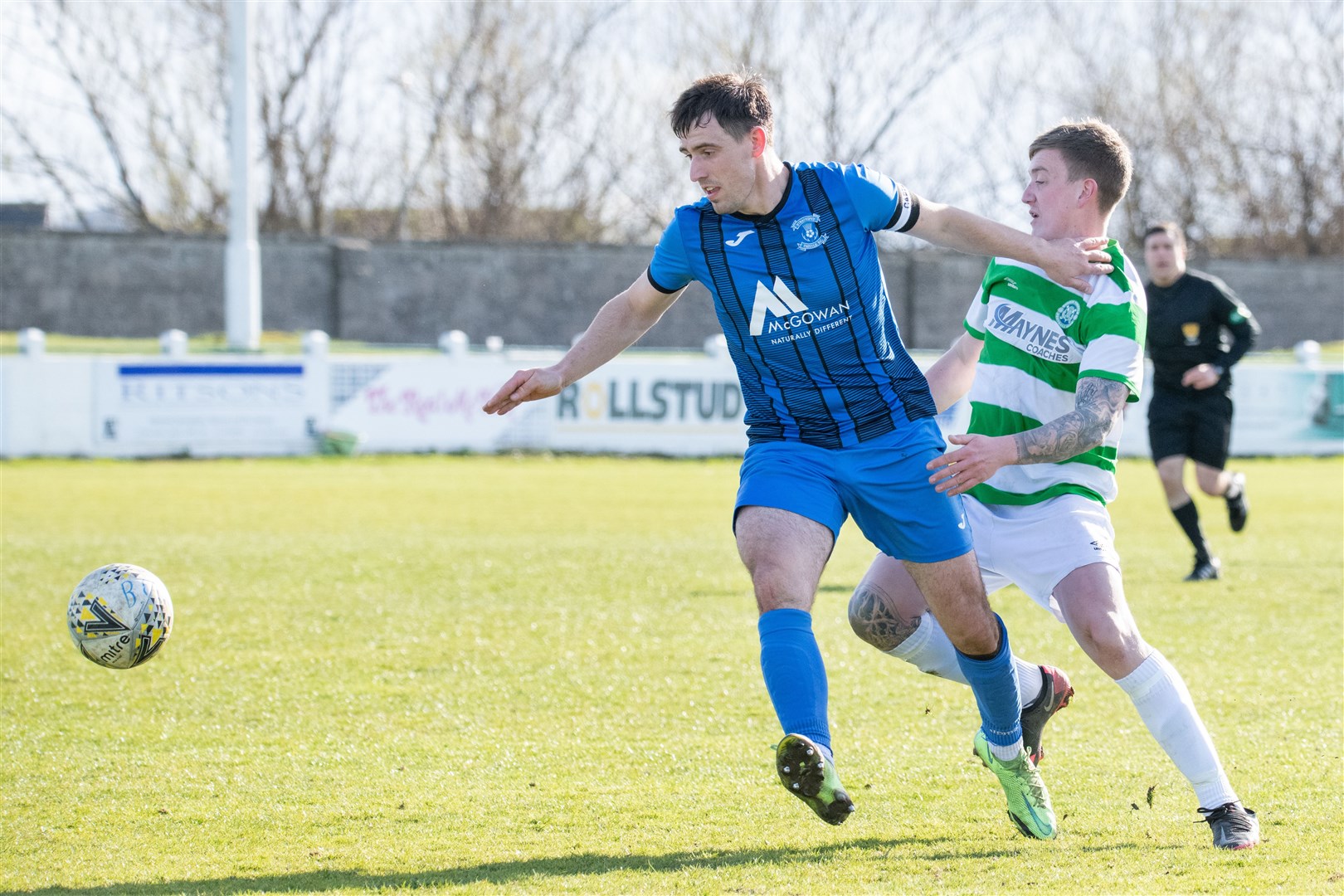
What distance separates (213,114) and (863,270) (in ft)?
110

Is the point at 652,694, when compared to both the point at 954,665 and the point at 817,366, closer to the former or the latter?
the point at 954,665

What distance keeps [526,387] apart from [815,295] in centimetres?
86

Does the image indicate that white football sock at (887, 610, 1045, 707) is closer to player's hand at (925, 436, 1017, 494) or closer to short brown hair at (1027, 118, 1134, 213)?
player's hand at (925, 436, 1017, 494)

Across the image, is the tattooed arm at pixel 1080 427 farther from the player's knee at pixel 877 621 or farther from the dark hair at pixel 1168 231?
the dark hair at pixel 1168 231

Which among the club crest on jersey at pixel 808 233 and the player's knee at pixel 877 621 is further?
the player's knee at pixel 877 621

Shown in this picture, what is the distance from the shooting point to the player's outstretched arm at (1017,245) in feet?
12.2

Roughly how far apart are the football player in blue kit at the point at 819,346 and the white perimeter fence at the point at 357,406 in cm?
1347

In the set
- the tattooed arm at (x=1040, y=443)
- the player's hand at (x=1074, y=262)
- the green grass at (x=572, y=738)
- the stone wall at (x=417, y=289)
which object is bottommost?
the green grass at (x=572, y=738)

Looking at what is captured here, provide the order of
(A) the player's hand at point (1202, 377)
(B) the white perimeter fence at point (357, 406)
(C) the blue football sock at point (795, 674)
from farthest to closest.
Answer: (B) the white perimeter fence at point (357, 406), (A) the player's hand at point (1202, 377), (C) the blue football sock at point (795, 674)

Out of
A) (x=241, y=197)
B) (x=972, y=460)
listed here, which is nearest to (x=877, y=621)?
(x=972, y=460)

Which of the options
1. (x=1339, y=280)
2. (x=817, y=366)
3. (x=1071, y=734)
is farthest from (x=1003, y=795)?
(x=1339, y=280)

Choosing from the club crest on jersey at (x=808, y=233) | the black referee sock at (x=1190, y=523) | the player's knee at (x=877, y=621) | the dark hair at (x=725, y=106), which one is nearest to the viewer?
the dark hair at (x=725, y=106)

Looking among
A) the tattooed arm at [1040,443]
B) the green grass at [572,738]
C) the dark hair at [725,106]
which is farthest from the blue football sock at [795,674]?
the dark hair at [725,106]

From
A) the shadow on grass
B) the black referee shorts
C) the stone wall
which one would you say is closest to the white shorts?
the shadow on grass
